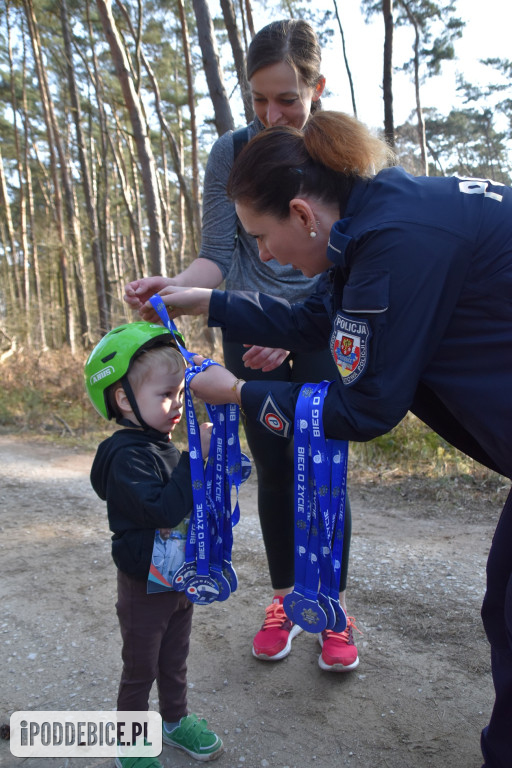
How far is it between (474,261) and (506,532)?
33.0 inches

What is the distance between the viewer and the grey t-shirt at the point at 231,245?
101 inches

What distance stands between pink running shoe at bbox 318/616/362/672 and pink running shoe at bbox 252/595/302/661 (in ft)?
0.57

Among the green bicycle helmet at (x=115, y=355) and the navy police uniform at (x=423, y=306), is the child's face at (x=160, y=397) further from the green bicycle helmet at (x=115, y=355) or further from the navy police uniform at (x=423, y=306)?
the navy police uniform at (x=423, y=306)

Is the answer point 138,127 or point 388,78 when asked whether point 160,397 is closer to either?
point 138,127

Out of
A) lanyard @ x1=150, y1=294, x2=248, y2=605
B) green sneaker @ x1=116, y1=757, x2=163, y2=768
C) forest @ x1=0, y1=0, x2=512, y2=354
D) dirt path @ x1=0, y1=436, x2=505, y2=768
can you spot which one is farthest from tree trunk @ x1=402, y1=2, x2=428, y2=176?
green sneaker @ x1=116, y1=757, x2=163, y2=768

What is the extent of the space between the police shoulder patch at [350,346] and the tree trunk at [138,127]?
5.80 metres

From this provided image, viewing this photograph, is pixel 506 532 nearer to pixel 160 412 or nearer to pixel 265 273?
pixel 160 412

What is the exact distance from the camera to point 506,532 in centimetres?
180

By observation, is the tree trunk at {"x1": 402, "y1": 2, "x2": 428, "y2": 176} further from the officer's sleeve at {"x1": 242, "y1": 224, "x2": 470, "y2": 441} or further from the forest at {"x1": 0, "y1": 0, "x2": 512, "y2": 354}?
the officer's sleeve at {"x1": 242, "y1": 224, "x2": 470, "y2": 441}

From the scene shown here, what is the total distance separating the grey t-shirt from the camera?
2.57 m

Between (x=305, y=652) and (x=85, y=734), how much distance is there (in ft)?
3.13

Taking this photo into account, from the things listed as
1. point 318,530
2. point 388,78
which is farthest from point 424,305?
point 388,78

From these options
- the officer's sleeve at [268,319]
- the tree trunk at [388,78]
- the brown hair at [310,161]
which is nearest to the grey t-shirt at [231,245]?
the officer's sleeve at [268,319]

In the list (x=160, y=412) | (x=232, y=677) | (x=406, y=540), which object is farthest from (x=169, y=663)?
(x=406, y=540)
